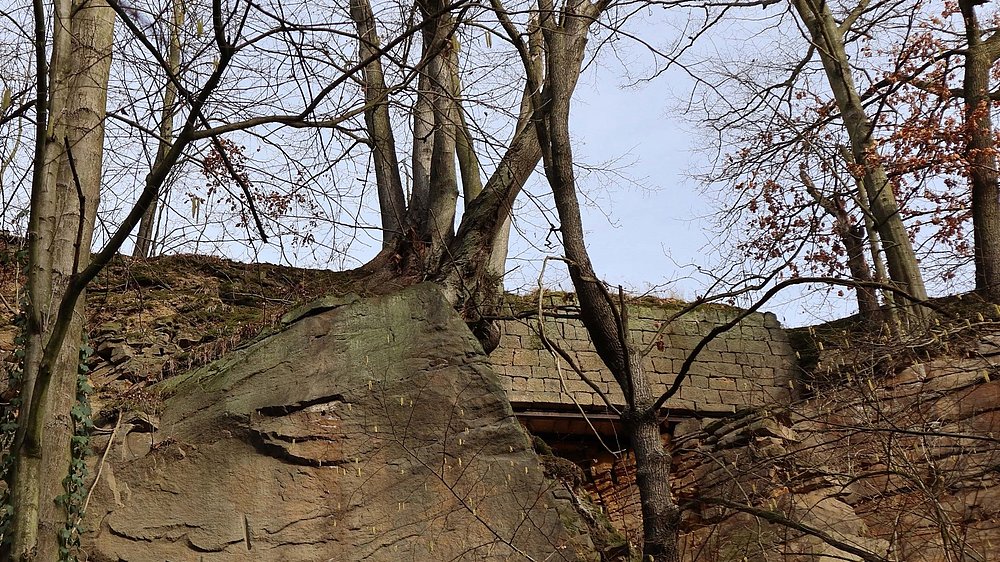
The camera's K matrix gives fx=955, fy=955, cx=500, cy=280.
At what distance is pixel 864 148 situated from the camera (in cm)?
988

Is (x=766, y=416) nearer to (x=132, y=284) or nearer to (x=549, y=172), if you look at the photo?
(x=549, y=172)

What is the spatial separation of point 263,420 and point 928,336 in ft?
16.1

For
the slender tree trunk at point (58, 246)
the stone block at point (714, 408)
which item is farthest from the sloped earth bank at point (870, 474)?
the slender tree trunk at point (58, 246)

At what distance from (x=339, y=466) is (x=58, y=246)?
2.54 meters

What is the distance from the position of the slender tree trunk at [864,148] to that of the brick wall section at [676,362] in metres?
1.33

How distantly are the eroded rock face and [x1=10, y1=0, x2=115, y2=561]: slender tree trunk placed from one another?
5.75 feet

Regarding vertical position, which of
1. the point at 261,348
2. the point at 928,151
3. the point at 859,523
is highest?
the point at 928,151

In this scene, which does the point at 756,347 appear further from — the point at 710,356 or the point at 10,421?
the point at 10,421

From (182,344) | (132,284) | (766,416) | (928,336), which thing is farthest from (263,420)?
(928,336)

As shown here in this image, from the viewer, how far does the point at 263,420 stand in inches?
267

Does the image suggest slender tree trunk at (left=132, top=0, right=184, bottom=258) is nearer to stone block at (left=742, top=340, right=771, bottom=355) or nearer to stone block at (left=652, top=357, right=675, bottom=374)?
stone block at (left=652, top=357, right=675, bottom=374)

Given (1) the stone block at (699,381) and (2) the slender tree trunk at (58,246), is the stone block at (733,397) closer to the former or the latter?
(1) the stone block at (699,381)

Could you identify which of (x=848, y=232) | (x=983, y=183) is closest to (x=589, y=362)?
(x=848, y=232)

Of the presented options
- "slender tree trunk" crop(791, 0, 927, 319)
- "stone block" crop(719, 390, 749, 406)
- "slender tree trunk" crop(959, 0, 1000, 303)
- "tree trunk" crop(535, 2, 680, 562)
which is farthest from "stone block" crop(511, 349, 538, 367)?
"slender tree trunk" crop(959, 0, 1000, 303)
